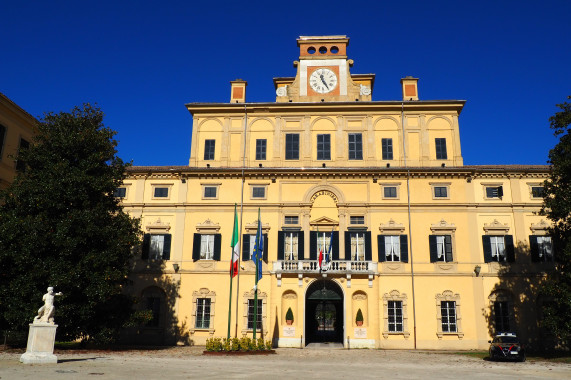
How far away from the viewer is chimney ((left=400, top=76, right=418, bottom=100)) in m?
35.2

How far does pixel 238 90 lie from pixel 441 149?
1618 centimetres

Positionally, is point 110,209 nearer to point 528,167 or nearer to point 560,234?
point 560,234

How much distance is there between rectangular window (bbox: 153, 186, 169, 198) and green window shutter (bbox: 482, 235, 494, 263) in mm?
22789

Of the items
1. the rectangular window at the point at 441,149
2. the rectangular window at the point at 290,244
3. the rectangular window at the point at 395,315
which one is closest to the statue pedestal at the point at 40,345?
the rectangular window at the point at 290,244

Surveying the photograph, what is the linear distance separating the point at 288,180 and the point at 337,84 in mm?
8877

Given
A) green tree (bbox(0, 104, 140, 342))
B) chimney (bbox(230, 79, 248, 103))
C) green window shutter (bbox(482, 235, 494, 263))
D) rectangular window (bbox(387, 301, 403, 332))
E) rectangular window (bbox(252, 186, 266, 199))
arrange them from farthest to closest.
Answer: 1. chimney (bbox(230, 79, 248, 103))
2. rectangular window (bbox(252, 186, 266, 199))
3. green window shutter (bbox(482, 235, 494, 263))
4. rectangular window (bbox(387, 301, 403, 332))
5. green tree (bbox(0, 104, 140, 342))

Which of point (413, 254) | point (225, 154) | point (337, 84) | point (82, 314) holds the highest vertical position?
point (337, 84)

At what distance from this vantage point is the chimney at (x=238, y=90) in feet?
118

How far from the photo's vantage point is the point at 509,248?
3120 centimetres

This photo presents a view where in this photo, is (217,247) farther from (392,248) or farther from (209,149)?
(392,248)

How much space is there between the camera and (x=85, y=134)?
25844 mm

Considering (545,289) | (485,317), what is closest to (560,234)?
(545,289)

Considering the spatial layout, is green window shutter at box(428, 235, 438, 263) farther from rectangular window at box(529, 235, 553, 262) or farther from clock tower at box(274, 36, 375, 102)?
clock tower at box(274, 36, 375, 102)

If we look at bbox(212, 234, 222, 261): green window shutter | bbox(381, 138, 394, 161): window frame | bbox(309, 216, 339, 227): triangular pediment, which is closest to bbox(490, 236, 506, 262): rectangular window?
bbox(381, 138, 394, 161): window frame
